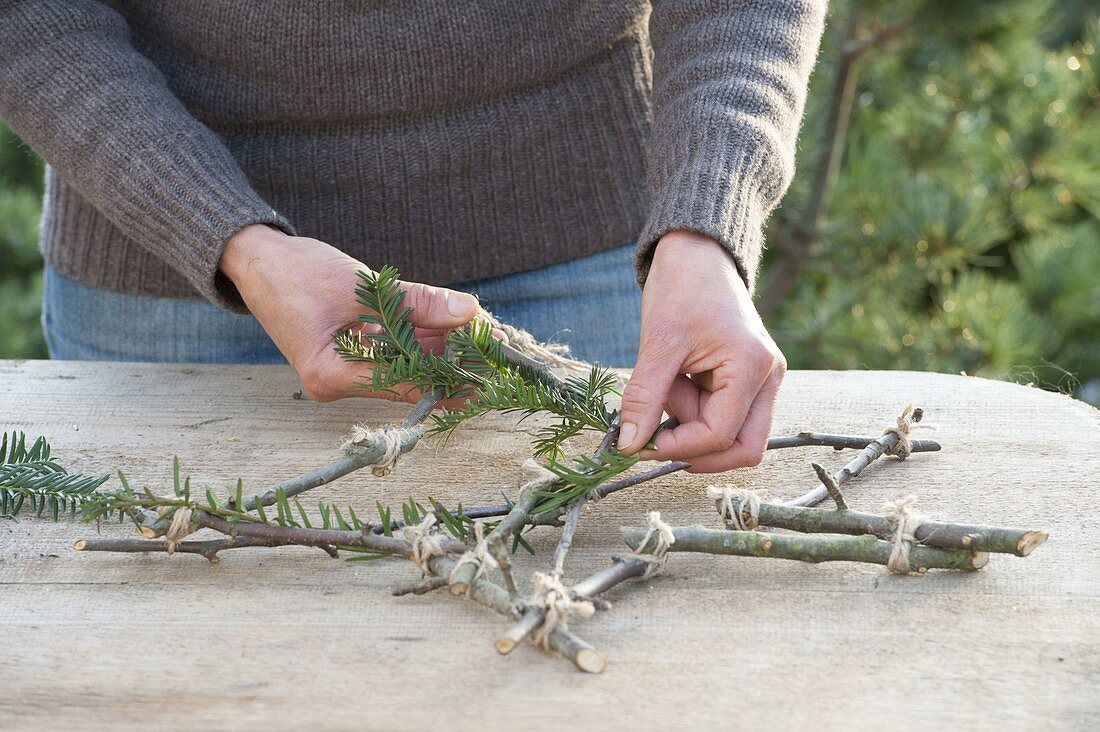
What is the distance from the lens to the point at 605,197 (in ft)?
4.66

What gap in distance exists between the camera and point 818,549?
78 cm

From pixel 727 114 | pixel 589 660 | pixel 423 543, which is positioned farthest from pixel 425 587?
pixel 727 114

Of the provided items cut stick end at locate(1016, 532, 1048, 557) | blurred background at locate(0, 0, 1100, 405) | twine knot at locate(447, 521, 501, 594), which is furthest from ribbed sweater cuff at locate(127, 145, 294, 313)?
blurred background at locate(0, 0, 1100, 405)

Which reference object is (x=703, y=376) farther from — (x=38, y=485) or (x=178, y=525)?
(x=38, y=485)

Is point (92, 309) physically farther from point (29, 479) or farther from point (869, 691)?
point (869, 691)

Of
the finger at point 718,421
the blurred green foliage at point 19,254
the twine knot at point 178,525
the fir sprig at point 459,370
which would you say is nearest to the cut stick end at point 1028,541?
the finger at point 718,421

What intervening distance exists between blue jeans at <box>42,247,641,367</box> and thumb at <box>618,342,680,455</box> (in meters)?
0.51

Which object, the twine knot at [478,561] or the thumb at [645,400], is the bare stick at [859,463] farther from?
the twine knot at [478,561]

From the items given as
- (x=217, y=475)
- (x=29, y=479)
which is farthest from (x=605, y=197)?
(x=29, y=479)

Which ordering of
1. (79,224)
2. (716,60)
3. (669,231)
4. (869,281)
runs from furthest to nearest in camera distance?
(869,281) → (79,224) → (716,60) → (669,231)

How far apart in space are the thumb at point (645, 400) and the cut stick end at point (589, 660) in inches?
9.6

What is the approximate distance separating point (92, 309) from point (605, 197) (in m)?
0.70

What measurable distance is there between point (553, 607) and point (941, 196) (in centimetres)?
184

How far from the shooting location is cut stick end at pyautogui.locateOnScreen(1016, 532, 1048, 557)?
Answer: 767mm
